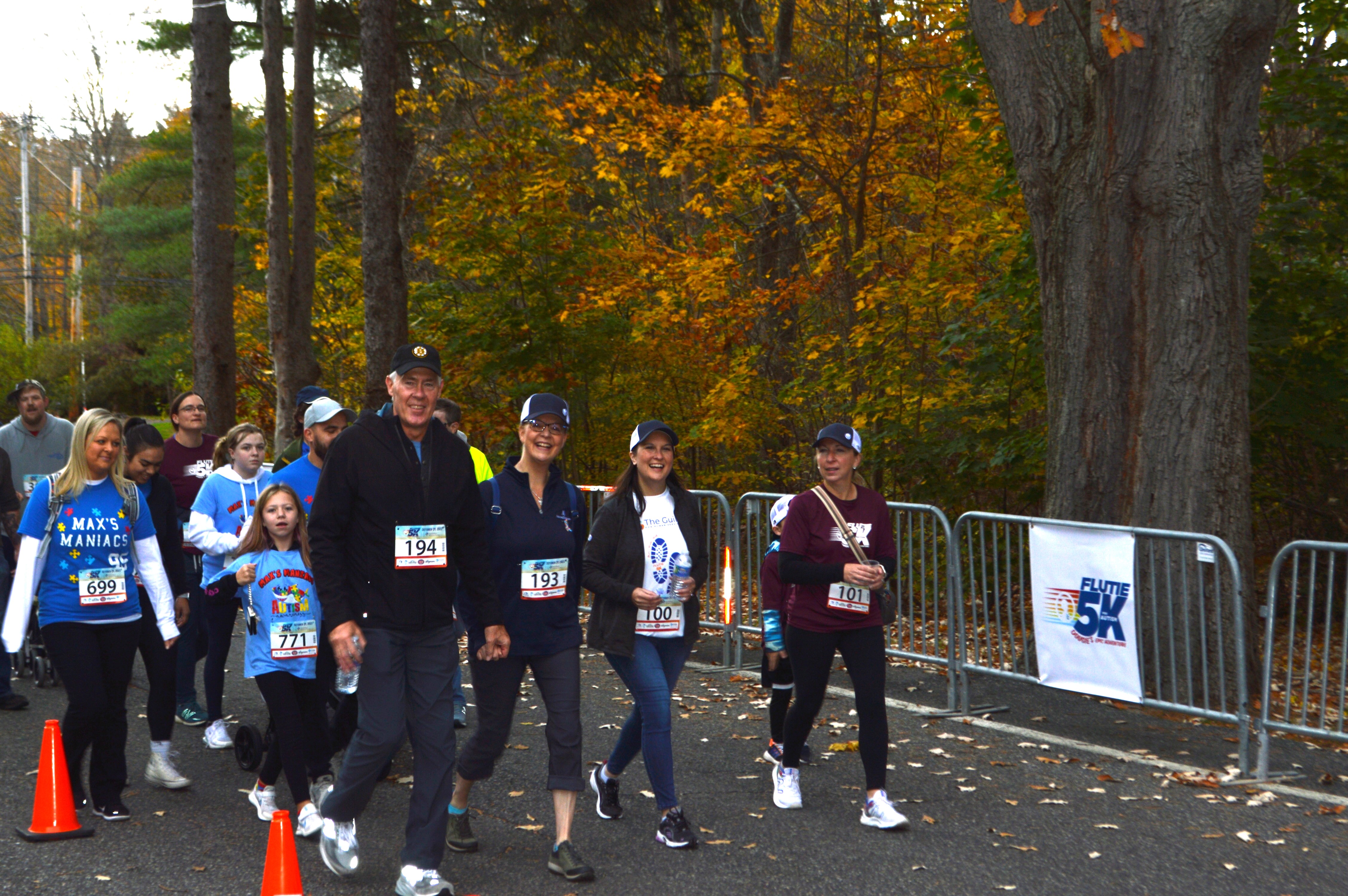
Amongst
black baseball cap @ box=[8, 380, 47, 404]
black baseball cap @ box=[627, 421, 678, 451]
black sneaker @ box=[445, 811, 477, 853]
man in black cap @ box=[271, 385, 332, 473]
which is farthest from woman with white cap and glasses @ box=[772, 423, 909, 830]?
black baseball cap @ box=[8, 380, 47, 404]

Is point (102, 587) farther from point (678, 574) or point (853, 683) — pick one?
point (853, 683)

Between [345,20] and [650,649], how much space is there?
16.5 m

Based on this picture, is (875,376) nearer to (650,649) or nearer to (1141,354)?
(1141,354)

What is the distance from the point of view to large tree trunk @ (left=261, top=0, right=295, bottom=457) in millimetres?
17344

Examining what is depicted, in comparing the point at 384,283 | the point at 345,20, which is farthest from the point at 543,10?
the point at 384,283

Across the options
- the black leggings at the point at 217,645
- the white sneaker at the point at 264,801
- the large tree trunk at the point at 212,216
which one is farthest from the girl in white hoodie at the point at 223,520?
the large tree trunk at the point at 212,216

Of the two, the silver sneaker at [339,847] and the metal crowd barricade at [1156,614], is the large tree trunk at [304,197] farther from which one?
the silver sneaker at [339,847]

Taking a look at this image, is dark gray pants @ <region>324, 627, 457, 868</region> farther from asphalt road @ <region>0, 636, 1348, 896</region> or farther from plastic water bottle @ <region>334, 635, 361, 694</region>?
asphalt road @ <region>0, 636, 1348, 896</region>

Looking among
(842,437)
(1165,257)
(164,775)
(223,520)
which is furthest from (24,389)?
(1165,257)

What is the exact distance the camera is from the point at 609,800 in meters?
6.04

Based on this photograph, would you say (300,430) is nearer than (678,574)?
No

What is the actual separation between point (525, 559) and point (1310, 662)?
466 centimetres

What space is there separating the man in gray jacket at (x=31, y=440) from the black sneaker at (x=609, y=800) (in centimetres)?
552

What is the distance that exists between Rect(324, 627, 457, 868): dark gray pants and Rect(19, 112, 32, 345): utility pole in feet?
181
